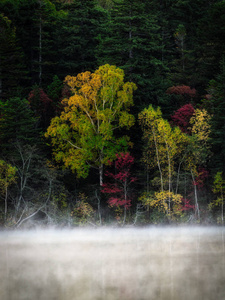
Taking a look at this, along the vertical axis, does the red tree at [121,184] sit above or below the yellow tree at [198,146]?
below

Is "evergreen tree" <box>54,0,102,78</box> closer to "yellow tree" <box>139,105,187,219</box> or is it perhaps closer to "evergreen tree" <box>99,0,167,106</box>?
"evergreen tree" <box>99,0,167,106</box>

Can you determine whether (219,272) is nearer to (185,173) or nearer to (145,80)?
(185,173)

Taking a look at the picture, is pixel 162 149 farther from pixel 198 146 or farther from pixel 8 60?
pixel 8 60

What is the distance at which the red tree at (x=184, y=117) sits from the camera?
43.0 m

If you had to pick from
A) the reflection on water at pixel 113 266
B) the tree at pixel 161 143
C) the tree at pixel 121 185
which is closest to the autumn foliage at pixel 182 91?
the tree at pixel 161 143

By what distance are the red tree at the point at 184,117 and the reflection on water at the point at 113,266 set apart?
1054 cm

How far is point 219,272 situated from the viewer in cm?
1969

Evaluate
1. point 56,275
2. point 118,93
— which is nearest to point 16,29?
point 118,93

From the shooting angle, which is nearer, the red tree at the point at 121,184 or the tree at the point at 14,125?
the red tree at the point at 121,184

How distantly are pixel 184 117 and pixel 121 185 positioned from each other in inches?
332

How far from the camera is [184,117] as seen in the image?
142 feet

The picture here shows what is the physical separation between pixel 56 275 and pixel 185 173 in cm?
2236

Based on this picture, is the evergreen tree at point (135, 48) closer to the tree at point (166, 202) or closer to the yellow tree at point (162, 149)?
the yellow tree at point (162, 149)

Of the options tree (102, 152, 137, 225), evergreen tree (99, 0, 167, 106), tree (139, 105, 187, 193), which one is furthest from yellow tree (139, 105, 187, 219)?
evergreen tree (99, 0, 167, 106)
